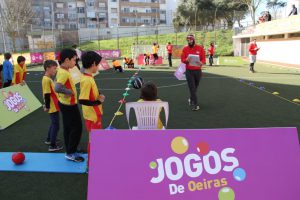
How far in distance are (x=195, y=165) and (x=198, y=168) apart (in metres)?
0.04

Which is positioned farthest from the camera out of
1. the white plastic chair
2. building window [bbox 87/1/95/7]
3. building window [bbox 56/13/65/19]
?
building window [bbox 87/1/95/7]

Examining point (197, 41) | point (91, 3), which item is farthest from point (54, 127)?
point (91, 3)

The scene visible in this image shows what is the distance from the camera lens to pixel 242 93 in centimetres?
1119

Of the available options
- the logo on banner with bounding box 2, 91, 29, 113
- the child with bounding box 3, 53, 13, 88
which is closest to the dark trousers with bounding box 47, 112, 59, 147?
the logo on banner with bounding box 2, 91, 29, 113

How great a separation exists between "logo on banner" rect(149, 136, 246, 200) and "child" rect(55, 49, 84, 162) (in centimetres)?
235

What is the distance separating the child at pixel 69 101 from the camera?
4.52 metres

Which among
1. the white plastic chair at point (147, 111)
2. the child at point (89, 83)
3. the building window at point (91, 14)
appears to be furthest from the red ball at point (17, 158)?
the building window at point (91, 14)

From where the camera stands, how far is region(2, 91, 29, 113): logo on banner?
7.67m

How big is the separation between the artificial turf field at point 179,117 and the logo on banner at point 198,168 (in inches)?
63.7

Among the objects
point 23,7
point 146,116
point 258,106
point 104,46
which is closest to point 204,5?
point 104,46

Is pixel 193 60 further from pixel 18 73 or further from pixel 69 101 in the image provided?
pixel 18 73

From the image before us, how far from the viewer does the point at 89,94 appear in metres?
4.15

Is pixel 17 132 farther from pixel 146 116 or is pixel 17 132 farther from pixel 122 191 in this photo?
pixel 122 191

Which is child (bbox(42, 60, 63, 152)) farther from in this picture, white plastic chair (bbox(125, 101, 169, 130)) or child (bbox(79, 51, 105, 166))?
white plastic chair (bbox(125, 101, 169, 130))
